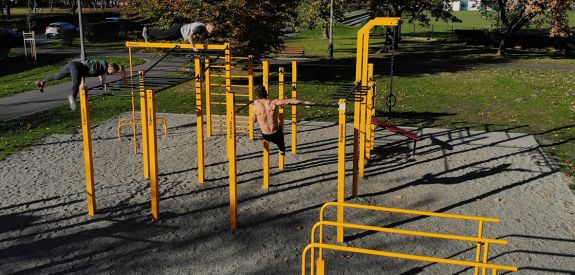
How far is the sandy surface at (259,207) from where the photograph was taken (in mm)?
6746

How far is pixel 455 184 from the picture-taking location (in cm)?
975

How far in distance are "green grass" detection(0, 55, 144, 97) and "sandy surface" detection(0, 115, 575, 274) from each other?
8578mm

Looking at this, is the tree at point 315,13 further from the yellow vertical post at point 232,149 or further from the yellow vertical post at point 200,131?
the yellow vertical post at point 232,149

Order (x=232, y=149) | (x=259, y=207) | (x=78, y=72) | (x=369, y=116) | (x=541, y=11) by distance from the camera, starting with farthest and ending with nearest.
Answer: (x=541, y=11) → (x=369, y=116) → (x=78, y=72) → (x=259, y=207) → (x=232, y=149)

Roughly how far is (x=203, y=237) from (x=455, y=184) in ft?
16.5

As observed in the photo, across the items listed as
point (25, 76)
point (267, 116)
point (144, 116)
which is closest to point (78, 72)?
point (144, 116)

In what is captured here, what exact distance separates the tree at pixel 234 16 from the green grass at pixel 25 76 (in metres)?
5.51

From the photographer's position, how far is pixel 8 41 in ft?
96.8

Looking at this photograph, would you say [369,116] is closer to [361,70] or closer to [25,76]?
[361,70]

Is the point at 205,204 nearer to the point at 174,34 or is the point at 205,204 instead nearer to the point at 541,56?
the point at 174,34

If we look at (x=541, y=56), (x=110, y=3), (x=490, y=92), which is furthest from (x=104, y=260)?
(x=110, y=3)

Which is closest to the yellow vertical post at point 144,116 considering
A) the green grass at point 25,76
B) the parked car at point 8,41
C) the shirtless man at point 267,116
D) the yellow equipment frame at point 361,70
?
the shirtless man at point 267,116

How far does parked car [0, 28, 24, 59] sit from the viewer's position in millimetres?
28219

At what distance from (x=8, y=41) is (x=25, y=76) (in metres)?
8.17
